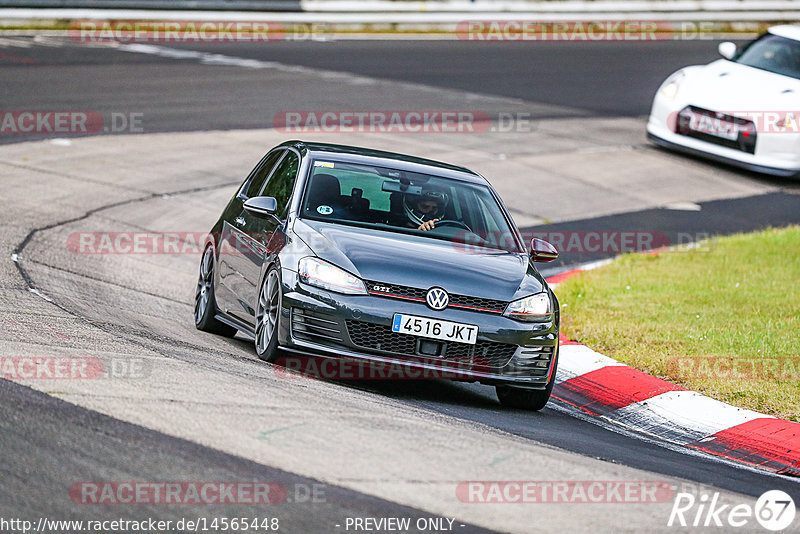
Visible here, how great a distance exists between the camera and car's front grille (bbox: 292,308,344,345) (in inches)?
300

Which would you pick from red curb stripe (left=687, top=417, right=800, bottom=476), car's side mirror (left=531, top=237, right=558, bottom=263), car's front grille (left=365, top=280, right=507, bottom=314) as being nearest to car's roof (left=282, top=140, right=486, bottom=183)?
car's side mirror (left=531, top=237, right=558, bottom=263)

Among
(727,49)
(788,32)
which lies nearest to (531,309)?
(727,49)

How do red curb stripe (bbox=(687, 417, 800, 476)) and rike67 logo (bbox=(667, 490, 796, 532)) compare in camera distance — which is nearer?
rike67 logo (bbox=(667, 490, 796, 532))

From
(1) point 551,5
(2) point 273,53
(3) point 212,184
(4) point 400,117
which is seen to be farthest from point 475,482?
(1) point 551,5

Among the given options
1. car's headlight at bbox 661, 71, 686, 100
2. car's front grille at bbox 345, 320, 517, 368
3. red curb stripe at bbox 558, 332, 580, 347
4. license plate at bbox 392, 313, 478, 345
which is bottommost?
red curb stripe at bbox 558, 332, 580, 347

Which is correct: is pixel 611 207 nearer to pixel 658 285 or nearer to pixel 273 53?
pixel 658 285

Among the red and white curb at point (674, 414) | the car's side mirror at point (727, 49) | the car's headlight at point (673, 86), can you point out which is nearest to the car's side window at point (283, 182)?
the red and white curb at point (674, 414)

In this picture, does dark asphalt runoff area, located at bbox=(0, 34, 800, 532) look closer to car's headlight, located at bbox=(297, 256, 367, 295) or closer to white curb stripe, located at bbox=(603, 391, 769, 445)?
white curb stripe, located at bbox=(603, 391, 769, 445)

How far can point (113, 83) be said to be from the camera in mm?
20266

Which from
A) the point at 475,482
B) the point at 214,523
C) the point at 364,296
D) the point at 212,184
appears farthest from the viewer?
the point at 212,184

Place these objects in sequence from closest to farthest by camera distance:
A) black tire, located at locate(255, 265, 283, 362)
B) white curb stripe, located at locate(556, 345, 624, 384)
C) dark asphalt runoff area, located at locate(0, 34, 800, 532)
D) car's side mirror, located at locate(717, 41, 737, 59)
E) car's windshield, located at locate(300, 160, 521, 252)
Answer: dark asphalt runoff area, located at locate(0, 34, 800, 532)
black tire, located at locate(255, 265, 283, 362)
car's windshield, located at locate(300, 160, 521, 252)
white curb stripe, located at locate(556, 345, 624, 384)
car's side mirror, located at locate(717, 41, 737, 59)

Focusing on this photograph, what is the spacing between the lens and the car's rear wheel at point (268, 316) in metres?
7.99

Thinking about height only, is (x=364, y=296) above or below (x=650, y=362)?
above

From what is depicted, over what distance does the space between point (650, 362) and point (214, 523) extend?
509cm
